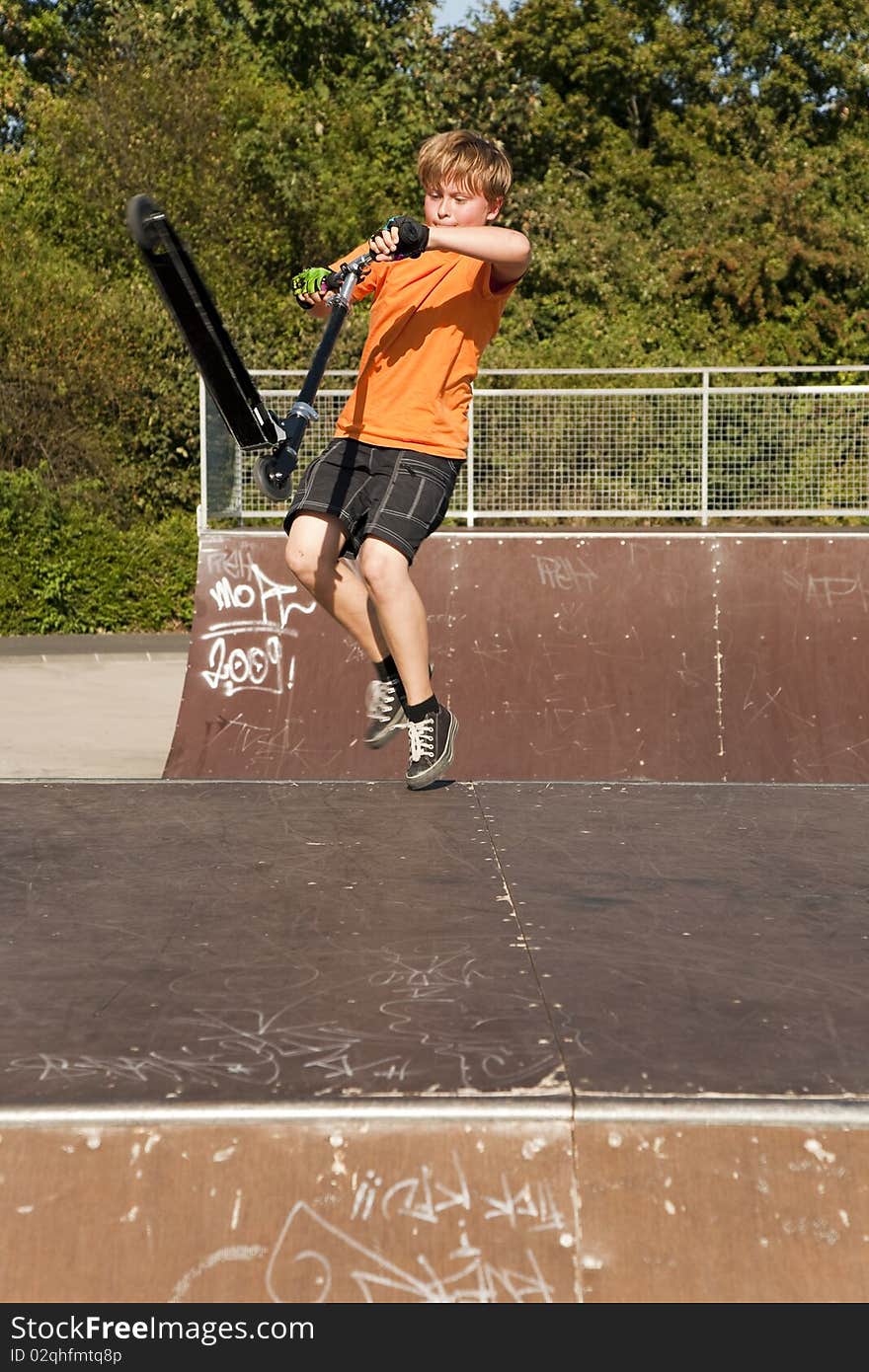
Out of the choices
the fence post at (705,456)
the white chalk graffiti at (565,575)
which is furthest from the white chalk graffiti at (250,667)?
the fence post at (705,456)

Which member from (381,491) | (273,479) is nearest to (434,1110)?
(273,479)

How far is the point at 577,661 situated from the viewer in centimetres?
970

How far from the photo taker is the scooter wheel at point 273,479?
3822 mm

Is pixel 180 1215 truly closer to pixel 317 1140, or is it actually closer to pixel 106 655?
pixel 317 1140

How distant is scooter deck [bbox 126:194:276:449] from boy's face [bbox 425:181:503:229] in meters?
0.71

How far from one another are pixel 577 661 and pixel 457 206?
5745mm

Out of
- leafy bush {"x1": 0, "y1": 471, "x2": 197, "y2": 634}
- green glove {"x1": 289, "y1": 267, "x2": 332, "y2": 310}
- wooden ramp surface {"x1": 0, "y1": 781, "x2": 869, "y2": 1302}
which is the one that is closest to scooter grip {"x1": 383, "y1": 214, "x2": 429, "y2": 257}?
green glove {"x1": 289, "y1": 267, "x2": 332, "y2": 310}

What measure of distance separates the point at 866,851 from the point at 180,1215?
6.29 feet

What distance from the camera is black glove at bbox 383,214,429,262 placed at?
3.59m

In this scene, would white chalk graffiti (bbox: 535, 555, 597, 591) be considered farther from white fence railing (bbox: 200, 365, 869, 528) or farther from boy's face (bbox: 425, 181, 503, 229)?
boy's face (bbox: 425, 181, 503, 229)

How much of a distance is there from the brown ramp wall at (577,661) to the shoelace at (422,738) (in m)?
4.90

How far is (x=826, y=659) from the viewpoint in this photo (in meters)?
9.76

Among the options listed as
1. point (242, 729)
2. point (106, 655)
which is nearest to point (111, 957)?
point (242, 729)

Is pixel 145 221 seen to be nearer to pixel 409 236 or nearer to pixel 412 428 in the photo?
pixel 409 236
